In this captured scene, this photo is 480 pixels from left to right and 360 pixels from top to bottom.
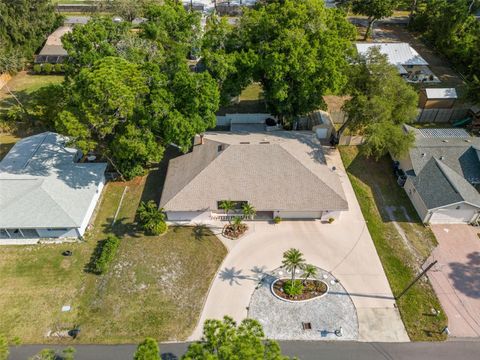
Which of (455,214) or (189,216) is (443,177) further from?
(189,216)

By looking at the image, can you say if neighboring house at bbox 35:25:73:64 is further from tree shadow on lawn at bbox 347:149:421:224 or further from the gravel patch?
the gravel patch

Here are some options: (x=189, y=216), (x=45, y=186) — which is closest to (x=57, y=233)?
(x=45, y=186)

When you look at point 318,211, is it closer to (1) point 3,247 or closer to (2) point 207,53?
(2) point 207,53

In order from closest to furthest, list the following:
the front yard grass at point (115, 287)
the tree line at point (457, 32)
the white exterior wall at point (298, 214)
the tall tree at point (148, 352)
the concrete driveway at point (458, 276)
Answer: the tall tree at point (148, 352) < the front yard grass at point (115, 287) < the concrete driveway at point (458, 276) < the white exterior wall at point (298, 214) < the tree line at point (457, 32)

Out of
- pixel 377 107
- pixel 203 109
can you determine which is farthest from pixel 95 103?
pixel 377 107

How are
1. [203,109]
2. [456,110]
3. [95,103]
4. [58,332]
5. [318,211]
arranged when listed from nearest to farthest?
[58,332], [95,103], [318,211], [203,109], [456,110]

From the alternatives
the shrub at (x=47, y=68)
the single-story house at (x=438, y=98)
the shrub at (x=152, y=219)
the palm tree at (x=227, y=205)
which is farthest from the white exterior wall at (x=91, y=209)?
the single-story house at (x=438, y=98)

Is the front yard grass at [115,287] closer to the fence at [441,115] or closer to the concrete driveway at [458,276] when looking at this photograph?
the concrete driveway at [458,276]
